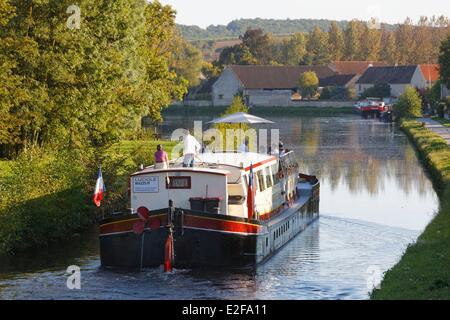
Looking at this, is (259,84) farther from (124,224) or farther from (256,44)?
(124,224)

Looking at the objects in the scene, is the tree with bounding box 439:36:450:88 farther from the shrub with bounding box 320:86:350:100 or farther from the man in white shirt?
the man in white shirt

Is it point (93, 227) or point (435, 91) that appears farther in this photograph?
point (435, 91)

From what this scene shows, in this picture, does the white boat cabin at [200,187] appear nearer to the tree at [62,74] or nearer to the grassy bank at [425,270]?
the grassy bank at [425,270]

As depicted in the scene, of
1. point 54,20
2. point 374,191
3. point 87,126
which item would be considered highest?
point 54,20

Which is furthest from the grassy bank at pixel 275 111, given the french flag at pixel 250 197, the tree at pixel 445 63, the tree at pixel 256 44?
the french flag at pixel 250 197

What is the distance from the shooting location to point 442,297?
18.8 meters

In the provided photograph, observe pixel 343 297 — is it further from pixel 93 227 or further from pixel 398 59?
pixel 398 59

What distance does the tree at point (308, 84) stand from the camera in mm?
143587

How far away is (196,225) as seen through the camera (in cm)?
2516

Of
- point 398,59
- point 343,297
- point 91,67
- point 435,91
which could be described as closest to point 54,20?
point 91,67

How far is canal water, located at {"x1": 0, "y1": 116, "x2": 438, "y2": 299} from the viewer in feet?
78.2

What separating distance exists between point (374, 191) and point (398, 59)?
155m

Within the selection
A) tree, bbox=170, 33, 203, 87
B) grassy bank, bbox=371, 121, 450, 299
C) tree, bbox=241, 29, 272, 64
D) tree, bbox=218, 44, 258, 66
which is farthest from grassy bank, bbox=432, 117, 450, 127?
tree, bbox=241, 29, 272, 64
